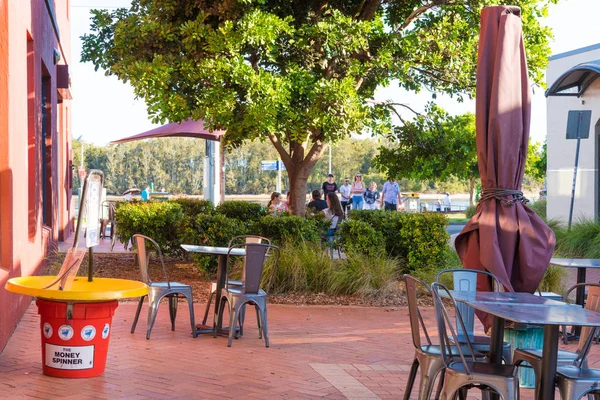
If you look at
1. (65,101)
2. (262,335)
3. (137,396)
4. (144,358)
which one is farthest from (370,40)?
(65,101)

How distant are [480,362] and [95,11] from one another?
33.2 feet

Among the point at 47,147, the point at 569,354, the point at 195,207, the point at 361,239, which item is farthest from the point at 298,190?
the point at 569,354

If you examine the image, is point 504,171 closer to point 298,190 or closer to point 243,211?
point 298,190

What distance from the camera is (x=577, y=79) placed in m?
19.7

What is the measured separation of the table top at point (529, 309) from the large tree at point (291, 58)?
567 centimetres

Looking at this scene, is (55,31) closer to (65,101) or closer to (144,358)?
(65,101)

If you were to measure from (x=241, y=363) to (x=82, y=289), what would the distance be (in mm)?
1637

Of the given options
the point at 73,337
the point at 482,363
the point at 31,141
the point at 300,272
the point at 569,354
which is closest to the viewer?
the point at 482,363

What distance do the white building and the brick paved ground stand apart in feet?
38.6

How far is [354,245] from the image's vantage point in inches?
458

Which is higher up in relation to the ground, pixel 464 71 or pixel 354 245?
pixel 464 71

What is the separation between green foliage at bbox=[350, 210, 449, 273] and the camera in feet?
38.5

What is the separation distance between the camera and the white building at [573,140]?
1972 centimetres

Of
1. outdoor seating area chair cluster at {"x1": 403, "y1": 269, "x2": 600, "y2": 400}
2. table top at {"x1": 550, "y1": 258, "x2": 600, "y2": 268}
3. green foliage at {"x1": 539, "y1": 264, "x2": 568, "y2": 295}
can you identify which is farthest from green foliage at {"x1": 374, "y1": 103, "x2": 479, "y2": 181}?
outdoor seating area chair cluster at {"x1": 403, "y1": 269, "x2": 600, "y2": 400}
